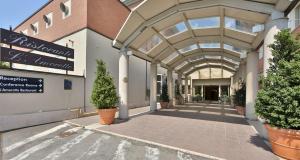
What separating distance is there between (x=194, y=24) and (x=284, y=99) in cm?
650

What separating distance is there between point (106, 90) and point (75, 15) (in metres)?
7.14

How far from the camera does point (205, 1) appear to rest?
24.0 ft

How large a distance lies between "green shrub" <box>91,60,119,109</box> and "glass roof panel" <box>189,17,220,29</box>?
5.38m

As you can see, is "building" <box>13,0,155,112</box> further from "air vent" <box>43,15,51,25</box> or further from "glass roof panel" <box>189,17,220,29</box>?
"glass roof panel" <box>189,17,220,29</box>

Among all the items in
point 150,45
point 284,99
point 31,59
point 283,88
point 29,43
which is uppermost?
point 150,45

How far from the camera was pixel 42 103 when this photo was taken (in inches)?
345

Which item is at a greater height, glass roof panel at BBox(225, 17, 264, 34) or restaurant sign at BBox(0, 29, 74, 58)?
glass roof panel at BBox(225, 17, 264, 34)

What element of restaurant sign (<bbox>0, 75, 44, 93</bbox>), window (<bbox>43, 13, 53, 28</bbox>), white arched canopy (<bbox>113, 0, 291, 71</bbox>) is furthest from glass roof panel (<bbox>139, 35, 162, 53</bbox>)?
window (<bbox>43, 13, 53, 28</bbox>)

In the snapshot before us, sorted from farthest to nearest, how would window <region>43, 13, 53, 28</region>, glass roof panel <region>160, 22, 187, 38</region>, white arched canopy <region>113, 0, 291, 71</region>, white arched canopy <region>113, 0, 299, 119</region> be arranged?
window <region>43, 13, 53, 28</region>
glass roof panel <region>160, 22, 187, 38</region>
white arched canopy <region>113, 0, 291, 71</region>
white arched canopy <region>113, 0, 299, 119</region>

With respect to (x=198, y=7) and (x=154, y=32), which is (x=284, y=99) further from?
(x=154, y=32)

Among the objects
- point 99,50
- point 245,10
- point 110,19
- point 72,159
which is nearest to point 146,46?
point 99,50

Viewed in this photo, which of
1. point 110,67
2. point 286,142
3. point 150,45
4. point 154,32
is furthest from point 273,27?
point 110,67

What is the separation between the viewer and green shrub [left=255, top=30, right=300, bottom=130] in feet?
13.9

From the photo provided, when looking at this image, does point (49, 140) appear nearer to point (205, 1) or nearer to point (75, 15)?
point (205, 1)
